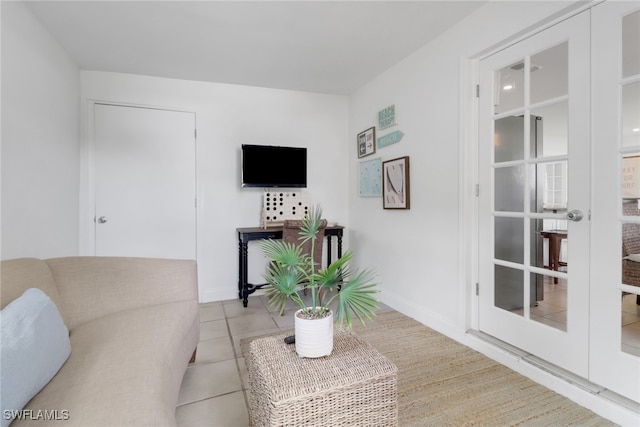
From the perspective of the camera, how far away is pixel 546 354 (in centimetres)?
180

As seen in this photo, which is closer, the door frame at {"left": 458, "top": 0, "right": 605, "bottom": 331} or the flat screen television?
the door frame at {"left": 458, "top": 0, "right": 605, "bottom": 331}

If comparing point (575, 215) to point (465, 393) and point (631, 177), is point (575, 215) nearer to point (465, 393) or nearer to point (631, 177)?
point (631, 177)

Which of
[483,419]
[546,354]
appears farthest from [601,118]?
[483,419]

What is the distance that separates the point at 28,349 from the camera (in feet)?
3.13

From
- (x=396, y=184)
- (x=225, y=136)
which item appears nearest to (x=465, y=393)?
(x=396, y=184)

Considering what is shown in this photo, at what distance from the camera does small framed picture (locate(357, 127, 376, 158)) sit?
129 inches

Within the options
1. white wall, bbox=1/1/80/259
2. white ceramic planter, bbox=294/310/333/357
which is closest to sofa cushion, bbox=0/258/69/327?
white wall, bbox=1/1/80/259

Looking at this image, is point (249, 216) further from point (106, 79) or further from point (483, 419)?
point (483, 419)

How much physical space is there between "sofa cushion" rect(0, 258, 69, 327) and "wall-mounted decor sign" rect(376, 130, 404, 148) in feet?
8.75

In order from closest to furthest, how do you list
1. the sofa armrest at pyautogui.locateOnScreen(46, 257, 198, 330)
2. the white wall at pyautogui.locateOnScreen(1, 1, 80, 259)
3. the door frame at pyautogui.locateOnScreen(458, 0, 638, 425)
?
the sofa armrest at pyautogui.locateOnScreen(46, 257, 198, 330) < the white wall at pyautogui.locateOnScreen(1, 1, 80, 259) < the door frame at pyautogui.locateOnScreen(458, 0, 638, 425)

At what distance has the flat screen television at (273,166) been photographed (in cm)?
333

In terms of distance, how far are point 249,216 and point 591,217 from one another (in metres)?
2.88

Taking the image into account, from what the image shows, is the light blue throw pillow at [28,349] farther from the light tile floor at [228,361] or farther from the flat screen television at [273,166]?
the flat screen television at [273,166]

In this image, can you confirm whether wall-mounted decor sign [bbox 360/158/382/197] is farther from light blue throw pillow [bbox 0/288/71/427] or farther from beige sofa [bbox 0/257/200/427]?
light blue throw pillow [bbox 0/288/71/427]
